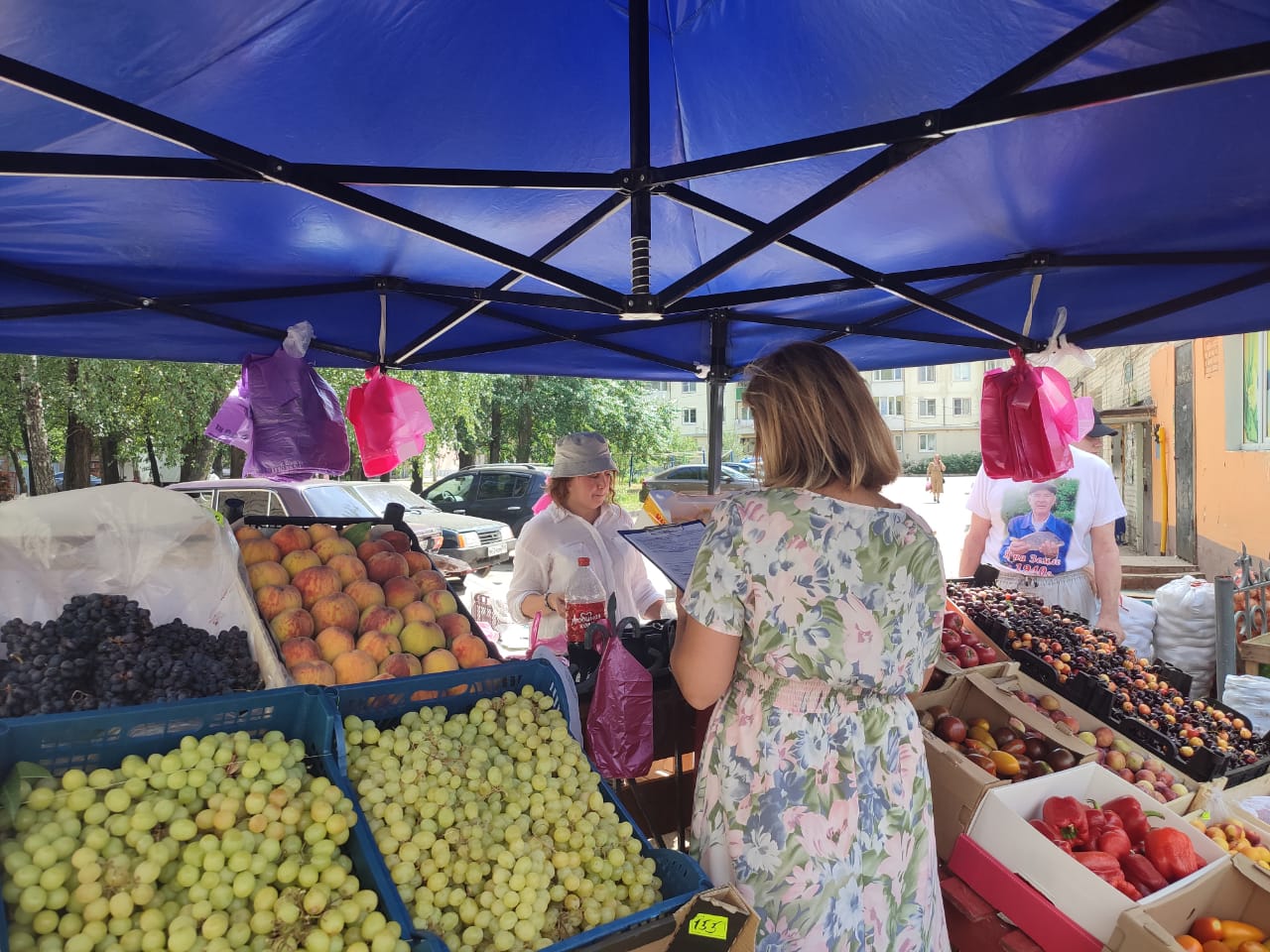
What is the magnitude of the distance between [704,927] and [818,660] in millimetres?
585

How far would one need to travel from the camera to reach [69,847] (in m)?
1.22

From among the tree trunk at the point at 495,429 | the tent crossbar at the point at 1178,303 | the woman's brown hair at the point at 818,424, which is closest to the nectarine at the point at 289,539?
the woman's brown hair at the point at 818,424

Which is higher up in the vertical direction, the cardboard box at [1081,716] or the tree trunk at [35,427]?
the tree trunk at [35,427]

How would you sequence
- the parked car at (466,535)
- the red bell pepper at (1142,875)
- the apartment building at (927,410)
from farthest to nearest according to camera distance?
the apartment building at (927,410), the parked car at (466,535), the red bell pepper at (1142,875)

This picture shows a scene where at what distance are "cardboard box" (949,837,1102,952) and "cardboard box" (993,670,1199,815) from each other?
876 mm

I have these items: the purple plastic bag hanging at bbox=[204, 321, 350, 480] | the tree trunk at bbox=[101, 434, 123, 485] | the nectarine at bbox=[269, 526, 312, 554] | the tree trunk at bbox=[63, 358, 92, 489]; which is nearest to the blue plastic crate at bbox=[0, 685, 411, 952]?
the nectarine at bbox=[269, 526, 312, 554]

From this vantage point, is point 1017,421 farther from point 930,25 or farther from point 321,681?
point 321,681

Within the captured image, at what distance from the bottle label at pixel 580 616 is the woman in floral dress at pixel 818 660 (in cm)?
139

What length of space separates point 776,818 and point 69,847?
137 centimetres

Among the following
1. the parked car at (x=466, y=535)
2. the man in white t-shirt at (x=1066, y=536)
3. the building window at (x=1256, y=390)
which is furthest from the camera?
the parked car at (x=466, y=535)

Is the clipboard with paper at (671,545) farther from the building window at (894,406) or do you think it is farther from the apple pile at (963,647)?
the building window at (894,406)

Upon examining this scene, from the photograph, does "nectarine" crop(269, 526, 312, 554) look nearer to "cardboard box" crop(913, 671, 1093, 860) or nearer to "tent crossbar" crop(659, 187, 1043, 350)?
"tent crossbar" crop(659, 187, 1043, 350)

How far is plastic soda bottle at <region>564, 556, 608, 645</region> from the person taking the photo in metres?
3.12

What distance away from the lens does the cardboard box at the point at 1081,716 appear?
275cm
